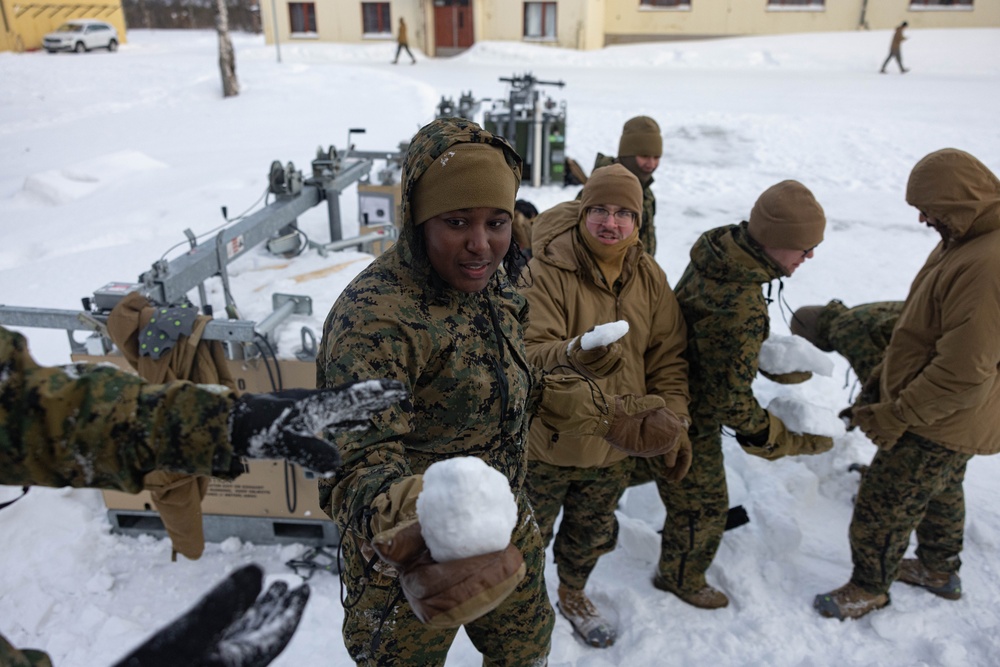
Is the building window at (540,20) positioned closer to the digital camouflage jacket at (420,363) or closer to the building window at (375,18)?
the building window at (375,18)

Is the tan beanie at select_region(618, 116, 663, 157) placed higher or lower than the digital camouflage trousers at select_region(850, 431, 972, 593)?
higher

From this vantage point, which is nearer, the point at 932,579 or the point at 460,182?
the point at 460,182

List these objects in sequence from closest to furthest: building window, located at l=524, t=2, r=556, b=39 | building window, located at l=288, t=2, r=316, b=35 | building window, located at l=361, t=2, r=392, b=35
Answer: building window, located at l=524, t=2, r=556, b=39 < building window, located at l=361, t=2, r=392, b=35 < building window, located at l=288, t=2, r=316, b=35

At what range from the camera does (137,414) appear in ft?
3.73

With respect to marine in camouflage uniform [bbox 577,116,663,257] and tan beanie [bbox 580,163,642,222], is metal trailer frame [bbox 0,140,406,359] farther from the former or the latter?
marine in camouflage uniform [bbox 577,116,663,257]

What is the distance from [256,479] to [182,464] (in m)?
2.21

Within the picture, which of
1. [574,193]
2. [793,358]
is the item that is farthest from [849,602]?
[574,193]

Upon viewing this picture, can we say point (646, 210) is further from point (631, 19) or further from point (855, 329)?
point (631, 19)

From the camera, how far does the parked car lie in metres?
24.3

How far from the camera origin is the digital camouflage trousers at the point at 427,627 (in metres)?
1.80

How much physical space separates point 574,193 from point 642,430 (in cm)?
790

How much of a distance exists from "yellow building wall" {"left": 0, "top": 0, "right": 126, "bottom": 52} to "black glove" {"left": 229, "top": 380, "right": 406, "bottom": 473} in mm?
31449

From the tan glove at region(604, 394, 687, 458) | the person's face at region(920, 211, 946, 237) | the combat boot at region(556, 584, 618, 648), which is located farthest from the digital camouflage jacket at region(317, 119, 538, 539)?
the person's face at region(920, 211, 946, 237)

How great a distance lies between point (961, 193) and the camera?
2.54 metres
